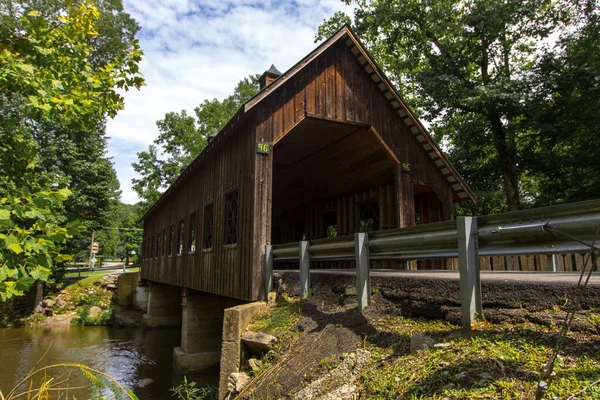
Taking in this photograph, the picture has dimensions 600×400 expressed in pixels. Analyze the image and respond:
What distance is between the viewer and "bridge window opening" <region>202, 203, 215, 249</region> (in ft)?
40.6

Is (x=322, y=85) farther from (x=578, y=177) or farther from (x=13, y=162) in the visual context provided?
(x=578, y=177)

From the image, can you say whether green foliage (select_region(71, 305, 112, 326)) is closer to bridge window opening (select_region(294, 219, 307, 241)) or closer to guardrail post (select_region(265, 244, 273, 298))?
bridge window opening (select_region(294, 219, 307, 241))

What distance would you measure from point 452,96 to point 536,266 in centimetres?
1151

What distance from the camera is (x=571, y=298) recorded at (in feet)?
11.8

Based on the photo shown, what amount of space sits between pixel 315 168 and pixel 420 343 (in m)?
10.6

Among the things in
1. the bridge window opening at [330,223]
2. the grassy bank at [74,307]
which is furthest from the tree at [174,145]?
the bridge window opening at [330,223]

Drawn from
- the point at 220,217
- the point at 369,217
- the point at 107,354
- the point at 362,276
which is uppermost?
the point at 369,217

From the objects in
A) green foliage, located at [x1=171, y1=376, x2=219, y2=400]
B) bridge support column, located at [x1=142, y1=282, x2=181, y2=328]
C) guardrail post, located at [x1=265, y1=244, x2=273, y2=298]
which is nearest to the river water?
bridge support column, located at [x1=142, y1=282, x2=181, y2=328]

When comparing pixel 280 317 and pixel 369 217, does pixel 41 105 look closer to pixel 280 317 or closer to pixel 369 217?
pixel 280 317

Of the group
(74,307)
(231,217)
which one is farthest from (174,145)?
(231,217)

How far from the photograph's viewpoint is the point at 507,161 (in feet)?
60.6

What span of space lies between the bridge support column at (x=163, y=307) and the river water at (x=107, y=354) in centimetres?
58

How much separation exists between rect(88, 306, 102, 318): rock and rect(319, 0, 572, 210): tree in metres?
23.0

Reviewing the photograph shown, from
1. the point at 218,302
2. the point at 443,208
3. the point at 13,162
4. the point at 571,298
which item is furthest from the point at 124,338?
the point at 571,298
